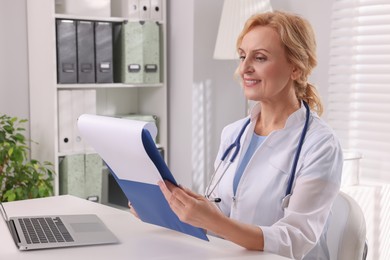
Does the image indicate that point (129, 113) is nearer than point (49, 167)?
No

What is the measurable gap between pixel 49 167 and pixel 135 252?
2098 millimetres

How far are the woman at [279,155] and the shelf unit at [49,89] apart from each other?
A: 1.59m

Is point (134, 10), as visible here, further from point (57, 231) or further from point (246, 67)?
point (57, 231)

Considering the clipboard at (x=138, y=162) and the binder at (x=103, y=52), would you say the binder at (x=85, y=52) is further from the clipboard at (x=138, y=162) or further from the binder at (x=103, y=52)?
the clipboard at (x=138, y=162)

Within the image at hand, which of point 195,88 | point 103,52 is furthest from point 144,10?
point 195,88

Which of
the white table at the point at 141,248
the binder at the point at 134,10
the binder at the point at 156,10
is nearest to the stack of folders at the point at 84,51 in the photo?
the binder at the point at 134,10

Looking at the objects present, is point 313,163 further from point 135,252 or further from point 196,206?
point 135,252

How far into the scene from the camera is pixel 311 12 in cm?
361

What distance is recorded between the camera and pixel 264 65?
1917 mm

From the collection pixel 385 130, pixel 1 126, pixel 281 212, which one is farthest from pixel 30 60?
pixel 281 212

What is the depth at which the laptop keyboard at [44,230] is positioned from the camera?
5.27ft

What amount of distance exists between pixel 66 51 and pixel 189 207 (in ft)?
7.05

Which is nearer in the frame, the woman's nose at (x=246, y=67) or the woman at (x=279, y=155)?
the woman at (x=279, y=155)

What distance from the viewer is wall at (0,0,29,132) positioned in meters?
3.58
